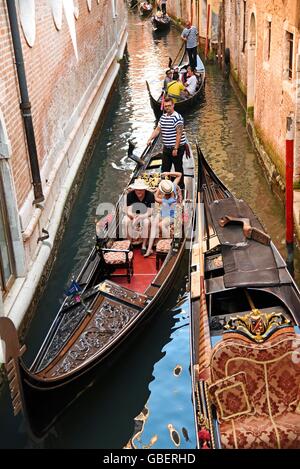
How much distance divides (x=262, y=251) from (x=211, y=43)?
11.7 metres

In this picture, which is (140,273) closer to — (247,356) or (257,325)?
(257,325)

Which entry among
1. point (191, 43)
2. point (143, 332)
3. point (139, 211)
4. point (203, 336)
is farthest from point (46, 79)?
point (191, 43)

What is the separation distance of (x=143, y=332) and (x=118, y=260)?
60 cm

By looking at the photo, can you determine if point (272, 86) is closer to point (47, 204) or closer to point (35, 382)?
point (47, 204)

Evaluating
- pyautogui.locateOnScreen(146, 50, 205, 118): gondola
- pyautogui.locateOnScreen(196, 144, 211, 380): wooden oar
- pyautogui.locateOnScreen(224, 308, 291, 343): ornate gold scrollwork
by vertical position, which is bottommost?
pyautogui.locateOnScreen(146, 50, 205, 118): gondola

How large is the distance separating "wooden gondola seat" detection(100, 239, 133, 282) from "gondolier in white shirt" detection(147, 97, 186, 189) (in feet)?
4.79

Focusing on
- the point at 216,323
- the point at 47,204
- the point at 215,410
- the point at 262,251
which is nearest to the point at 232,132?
the point at 47,204

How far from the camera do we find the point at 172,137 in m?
6.04

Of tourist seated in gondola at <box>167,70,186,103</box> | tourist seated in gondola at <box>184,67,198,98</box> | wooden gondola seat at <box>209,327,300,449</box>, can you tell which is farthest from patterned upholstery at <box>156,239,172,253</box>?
tourist seated in gondola at <box>184,67,198,98</box>

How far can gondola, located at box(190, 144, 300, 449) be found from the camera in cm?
277

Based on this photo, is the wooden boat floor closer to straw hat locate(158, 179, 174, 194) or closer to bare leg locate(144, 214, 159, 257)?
bare leg locate(144, 214, 159, 257)

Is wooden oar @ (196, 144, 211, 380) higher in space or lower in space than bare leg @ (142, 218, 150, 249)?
higher

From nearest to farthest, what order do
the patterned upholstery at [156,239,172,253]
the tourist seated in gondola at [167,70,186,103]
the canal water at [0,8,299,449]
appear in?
the canal water at [0,8,299,449]
the patterned upholstery at [156,239,172,253]
the tourist seated in gondola at [167,70,186,103]

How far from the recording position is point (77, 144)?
307 inches
